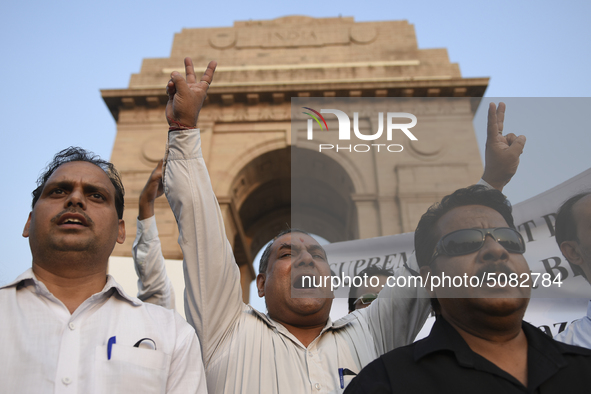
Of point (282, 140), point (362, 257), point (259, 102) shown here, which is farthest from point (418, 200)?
point (259, 102)

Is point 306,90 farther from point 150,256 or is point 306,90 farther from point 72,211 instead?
point 72,211

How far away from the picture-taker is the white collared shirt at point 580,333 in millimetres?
2236

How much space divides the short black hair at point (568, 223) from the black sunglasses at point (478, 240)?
372mm

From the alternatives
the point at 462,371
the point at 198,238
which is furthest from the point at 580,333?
the point at 198,238

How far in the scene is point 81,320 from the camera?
6.38 ft

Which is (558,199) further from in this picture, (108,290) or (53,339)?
(53,339)

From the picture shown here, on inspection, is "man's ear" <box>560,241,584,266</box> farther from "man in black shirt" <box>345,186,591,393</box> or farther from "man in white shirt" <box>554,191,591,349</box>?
"man in black shirt" <box>345,186,591,393</box>

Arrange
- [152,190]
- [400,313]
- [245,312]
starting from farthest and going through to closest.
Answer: [152,190] → [245,312] → [400,313]

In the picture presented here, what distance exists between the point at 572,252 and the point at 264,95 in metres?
14.3

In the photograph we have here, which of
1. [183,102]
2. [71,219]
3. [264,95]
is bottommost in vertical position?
[71,219]

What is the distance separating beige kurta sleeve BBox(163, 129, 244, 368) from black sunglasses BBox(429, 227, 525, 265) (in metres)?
1.15

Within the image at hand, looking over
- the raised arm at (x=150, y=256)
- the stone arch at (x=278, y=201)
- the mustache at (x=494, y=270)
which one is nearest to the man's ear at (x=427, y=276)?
the mustache at (x=494, y=270)

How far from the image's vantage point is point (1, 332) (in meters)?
1.77

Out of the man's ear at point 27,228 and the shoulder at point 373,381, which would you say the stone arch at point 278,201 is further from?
the shoulder at point 373,381
